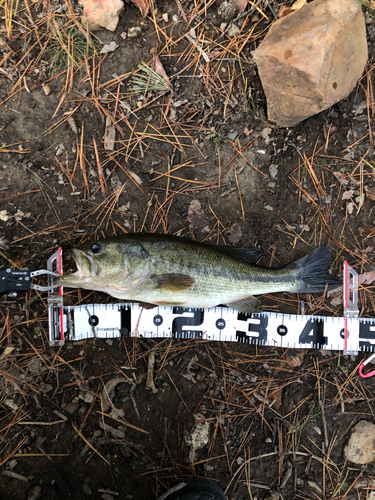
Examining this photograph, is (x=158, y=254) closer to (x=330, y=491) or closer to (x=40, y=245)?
(x=40, y=245)

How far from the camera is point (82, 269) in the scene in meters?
3.42

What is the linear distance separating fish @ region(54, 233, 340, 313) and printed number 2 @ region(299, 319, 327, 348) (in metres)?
0.45

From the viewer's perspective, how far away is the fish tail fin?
3891 mm

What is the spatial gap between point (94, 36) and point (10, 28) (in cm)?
101

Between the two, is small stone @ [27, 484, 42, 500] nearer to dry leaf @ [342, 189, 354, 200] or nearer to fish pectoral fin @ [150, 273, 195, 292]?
fish pectoral fin @ [150, 273, 195, 292]

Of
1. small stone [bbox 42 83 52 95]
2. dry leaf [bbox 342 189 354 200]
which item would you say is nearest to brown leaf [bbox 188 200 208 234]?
dry leaf [bbox 342 189 354 200]

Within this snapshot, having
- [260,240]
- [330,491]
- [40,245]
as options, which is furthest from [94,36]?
[330,491]

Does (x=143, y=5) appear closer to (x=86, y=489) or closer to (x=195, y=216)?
(x=195, y=216)

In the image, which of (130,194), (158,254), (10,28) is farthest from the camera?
(130,194)

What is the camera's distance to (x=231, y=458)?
3.90m

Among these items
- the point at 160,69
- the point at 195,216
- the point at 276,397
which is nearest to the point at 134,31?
the point at 160,69

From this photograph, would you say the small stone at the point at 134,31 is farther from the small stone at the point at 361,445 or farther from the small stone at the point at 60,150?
the small stone at the point at 361,445

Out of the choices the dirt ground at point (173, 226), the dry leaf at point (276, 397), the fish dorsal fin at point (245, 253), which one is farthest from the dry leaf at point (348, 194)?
the dry leaf at point (276, 397)

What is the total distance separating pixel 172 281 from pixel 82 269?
1009 millimetres
